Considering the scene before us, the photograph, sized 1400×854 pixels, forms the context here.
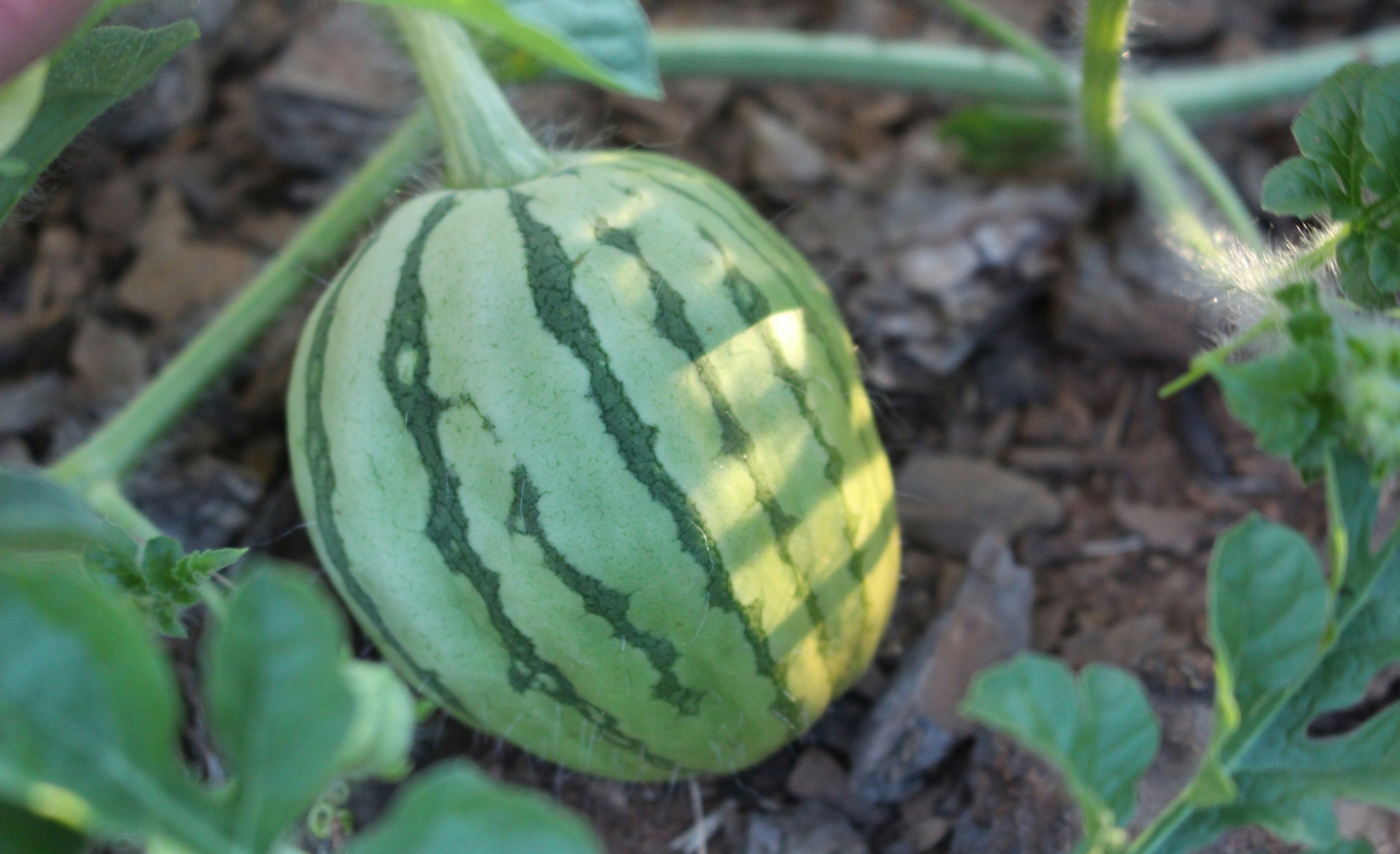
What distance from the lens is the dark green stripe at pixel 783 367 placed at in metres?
1.30

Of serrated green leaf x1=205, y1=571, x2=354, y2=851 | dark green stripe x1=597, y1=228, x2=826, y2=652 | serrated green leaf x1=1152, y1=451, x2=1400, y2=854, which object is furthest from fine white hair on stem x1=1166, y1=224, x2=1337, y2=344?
serrated green leaf x1=205, y1=571, x2=354, y2=851

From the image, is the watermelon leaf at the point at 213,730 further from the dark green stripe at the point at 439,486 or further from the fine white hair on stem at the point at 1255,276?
the fine white hair on stem at the point at 1255,276

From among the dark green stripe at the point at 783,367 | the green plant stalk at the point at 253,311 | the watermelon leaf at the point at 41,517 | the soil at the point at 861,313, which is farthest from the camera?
the green plant stalk at the point at 253,311

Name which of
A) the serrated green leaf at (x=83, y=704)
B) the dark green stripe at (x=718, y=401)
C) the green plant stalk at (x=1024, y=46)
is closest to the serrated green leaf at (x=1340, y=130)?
the dark green stripe at (x=718, y=401)

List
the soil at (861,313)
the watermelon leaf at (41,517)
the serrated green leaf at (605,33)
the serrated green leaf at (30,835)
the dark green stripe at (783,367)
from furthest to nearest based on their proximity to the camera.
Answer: the soil at (861,313) → the dark green stripe at (783,367) → the serrated green leaf at (605,33) → the watermelon leaf at (41,517) → the serrated green leaf at (30,835)

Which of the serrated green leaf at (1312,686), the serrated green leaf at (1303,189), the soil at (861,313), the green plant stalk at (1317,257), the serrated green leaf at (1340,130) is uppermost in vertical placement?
the serrated green leaf at (1340,130)

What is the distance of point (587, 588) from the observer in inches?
47.6

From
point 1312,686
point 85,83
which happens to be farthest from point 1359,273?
point 85,83

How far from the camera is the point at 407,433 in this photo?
1.25 m

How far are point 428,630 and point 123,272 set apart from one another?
4.77ft

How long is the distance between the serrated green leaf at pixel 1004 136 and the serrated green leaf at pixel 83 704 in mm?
1885

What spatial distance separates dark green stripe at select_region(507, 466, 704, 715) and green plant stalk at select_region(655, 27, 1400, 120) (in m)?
1.26

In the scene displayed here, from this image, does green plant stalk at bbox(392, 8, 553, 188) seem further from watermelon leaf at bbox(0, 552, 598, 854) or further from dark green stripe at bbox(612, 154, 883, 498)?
watermelon leaf at bbox(0, 552, 598, 854)

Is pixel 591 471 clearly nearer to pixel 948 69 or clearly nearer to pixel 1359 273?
pixel 1359 273
